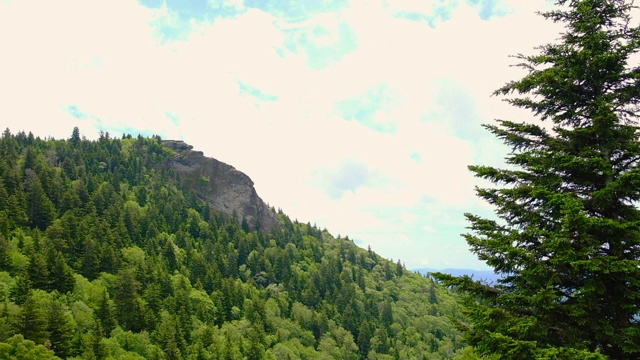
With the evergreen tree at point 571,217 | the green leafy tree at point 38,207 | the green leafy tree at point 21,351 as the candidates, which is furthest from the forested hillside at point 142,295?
the evergreen tree at point 571,217

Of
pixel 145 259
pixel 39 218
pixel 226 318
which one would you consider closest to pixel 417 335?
pixel 226 318

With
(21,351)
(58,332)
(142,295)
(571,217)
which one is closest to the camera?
(571,217)

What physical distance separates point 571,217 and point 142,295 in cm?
12367

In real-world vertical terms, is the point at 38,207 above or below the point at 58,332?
above

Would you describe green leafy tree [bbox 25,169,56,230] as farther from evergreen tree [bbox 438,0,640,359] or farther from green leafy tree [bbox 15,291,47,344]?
evergreen tree [bbox 438,0,640,359]

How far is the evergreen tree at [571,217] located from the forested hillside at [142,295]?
2359 inches

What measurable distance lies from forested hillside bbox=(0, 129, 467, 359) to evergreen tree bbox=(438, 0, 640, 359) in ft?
197

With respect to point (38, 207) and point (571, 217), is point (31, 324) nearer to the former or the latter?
point (38, 207)

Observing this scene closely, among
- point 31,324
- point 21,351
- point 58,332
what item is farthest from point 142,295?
point 21,351

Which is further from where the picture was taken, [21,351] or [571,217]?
[21,351]

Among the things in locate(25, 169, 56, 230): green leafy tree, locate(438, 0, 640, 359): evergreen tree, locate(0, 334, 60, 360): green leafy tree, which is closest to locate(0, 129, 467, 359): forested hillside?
locate(0, 334, 60, 360): green leafy tree

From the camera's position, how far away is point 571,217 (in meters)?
12.4

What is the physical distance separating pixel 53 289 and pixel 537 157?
11338cm

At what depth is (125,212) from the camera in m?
163
